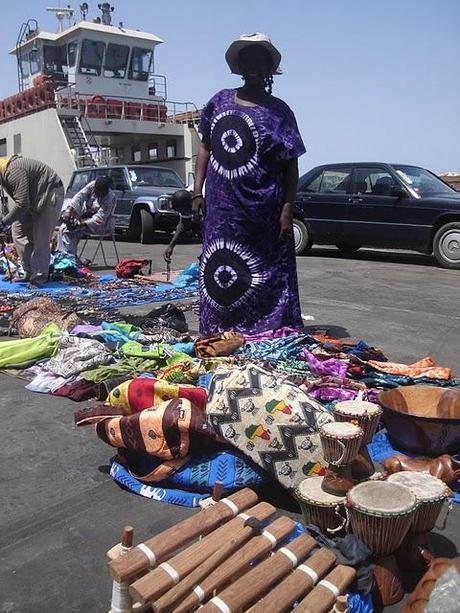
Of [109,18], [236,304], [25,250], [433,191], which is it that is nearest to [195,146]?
[109,18]

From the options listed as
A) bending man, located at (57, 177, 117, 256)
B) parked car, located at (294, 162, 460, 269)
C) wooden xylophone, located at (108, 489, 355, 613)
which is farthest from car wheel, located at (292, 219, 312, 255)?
wooden xylophone, located at (108, 489, 355, 613)

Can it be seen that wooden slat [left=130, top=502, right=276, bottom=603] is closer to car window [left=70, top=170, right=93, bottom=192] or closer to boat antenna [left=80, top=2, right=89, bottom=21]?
car window [left=70, top=170, right=93, bottom=192]

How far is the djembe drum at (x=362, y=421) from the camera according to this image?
248 cm

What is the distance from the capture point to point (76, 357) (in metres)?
4.43

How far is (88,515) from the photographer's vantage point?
8.70ft

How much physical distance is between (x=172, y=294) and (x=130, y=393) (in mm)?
4553

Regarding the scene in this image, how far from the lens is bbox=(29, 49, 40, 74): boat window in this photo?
83.7 ft

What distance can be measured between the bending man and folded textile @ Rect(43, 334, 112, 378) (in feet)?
17.1

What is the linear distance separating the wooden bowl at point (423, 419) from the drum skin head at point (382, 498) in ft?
2.89

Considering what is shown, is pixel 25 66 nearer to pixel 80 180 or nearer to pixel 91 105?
pixel 91 105

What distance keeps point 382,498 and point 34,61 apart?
27226 millimetres

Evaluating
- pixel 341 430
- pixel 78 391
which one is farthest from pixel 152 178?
pixel 341 430

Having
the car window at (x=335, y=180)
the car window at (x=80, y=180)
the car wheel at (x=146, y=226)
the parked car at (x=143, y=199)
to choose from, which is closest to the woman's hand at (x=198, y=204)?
the car window at (x=335, y=180)

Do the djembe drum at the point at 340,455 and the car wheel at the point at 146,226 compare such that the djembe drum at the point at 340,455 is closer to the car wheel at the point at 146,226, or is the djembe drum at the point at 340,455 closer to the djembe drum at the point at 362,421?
the djembe drum at the point at 362,421
